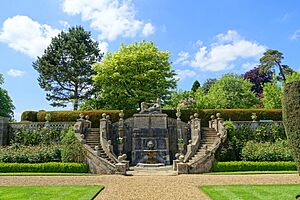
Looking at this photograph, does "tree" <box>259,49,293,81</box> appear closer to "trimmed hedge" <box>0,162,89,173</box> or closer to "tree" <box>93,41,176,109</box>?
"tree" <box>93,41,176,109</box>

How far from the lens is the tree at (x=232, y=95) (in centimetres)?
3888

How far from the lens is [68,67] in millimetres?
39500

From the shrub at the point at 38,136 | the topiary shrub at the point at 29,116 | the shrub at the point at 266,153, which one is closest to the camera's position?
the shrub at the point at 266,153

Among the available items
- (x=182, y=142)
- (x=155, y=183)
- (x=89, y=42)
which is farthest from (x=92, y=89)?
(x=155, y=183)

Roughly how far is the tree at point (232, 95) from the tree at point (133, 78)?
27.7 ft

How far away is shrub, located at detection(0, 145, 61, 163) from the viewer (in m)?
18.6

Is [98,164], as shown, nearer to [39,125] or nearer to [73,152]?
[73,152]

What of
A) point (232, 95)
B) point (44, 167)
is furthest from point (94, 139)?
point (232, 95)

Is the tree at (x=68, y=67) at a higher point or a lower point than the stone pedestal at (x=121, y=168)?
higher

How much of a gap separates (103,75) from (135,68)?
3.37m

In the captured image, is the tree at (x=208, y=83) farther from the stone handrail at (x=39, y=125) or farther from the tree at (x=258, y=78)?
the stone handrail at (x=39, y=125)

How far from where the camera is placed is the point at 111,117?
2706 cm

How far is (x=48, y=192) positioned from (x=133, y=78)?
72.7 ft

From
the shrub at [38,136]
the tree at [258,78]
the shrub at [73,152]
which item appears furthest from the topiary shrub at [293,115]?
the tree at [258,78]
